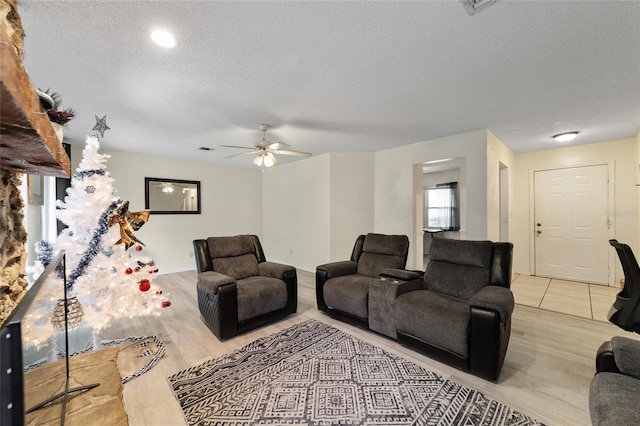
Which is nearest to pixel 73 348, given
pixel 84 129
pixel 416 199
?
pixel 84 129

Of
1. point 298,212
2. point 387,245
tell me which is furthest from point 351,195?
point 387,245

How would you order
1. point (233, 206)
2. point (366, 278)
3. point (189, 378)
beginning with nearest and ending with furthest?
1. point (189, 378)
2. point (366, 278)
3. point (233, 206)

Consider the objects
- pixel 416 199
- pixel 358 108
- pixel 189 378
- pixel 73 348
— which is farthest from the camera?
pixel 416 199

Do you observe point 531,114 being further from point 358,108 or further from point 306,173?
point 306,173

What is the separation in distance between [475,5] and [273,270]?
119 inches

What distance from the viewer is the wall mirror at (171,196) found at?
5.12 metres

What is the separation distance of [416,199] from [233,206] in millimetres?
4424

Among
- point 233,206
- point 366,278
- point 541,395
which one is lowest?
point 541,395

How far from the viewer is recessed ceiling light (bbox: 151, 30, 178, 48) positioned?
161 centimetres

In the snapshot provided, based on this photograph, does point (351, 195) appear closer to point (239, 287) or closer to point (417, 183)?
point (417, 183)

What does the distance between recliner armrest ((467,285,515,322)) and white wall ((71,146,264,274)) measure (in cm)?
554

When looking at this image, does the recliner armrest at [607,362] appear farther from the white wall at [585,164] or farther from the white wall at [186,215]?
the white wall at [186,215]

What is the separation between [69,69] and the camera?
79.0 inches

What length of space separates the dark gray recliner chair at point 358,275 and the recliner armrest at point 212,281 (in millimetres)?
1131
